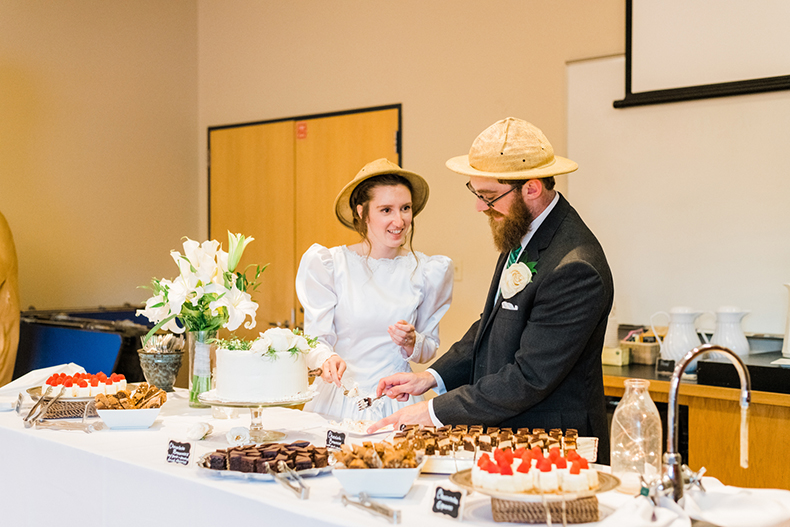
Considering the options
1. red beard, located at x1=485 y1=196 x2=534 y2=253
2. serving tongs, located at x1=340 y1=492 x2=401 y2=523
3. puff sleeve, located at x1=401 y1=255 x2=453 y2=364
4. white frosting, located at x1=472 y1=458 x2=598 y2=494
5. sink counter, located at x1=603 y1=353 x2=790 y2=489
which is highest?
red beard, located at x1=485 y1=196 x2=534 y2=253

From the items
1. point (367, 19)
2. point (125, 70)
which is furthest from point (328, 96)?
point (125, 70)

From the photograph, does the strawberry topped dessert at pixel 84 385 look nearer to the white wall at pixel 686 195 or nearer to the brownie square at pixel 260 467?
the brownie square at pixel 260 467

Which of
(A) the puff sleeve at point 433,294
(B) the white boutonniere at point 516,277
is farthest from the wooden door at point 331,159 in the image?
(B) the white boutonniere at point 516,277

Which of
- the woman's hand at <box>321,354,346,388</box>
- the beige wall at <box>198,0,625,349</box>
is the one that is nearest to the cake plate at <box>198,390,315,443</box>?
the woman's hand at <box>321,354,346,388</box>

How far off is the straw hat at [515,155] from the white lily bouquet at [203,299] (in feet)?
2.37

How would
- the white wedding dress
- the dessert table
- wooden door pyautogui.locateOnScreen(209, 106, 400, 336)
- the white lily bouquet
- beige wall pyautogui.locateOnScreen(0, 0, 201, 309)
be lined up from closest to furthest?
the dessert table < the white lily bouquet < the white wedding dress < beige wall pyautogui.locateOnScreen(0, 0, 201, 309) < wooden door pyautogui.locateOnScreen(209, 106, 400, 336)

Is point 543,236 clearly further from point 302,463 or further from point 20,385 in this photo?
point 20,385

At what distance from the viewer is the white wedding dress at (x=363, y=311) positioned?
2623mm

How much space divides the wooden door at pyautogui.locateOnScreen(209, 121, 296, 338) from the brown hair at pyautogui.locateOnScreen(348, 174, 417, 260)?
225 cm

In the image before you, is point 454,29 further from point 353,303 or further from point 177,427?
point 177,427

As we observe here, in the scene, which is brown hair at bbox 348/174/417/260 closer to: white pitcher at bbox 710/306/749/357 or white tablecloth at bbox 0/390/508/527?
white tablecloth at bbox 0/390/508/527

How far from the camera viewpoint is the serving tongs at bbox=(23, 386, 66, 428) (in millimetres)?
2053

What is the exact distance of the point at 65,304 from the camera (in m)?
4.68

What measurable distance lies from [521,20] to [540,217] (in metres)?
2.25
